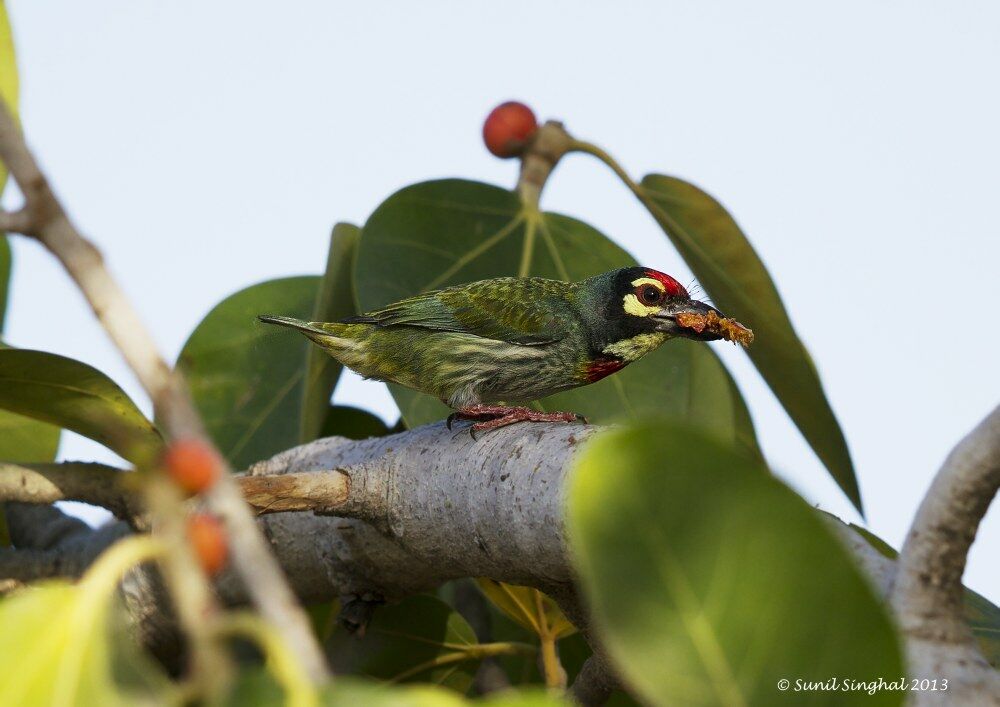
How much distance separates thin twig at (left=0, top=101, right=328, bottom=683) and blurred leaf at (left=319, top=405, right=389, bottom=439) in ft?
9.11

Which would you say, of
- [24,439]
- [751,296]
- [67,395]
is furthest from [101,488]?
[751,296]

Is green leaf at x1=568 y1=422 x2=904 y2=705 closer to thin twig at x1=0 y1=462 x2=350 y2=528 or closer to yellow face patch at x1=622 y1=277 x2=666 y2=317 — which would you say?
thin twig at x1=0 y1=462 x2=350 y2=528

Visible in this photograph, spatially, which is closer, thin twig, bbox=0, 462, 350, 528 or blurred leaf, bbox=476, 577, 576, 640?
thin twig, bbox=0, 462, 350, 528

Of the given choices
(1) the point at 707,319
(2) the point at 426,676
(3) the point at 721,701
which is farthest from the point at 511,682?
(3) the point at 721,701

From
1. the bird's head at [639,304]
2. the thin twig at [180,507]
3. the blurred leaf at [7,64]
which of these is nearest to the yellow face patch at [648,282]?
the bird's head at [639,304]

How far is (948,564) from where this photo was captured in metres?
1.26

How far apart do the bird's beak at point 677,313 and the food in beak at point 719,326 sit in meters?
0.02

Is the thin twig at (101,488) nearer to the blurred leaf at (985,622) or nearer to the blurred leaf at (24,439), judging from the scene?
the blurred leaf at (24,439)

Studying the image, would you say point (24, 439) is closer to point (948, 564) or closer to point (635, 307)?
point (635, 307)

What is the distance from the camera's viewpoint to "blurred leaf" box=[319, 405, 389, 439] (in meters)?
3.69

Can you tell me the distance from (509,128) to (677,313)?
0.81 metres

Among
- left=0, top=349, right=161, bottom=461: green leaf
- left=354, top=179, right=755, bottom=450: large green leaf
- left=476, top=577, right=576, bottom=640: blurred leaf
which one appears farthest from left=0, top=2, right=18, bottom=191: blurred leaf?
left=476, top=577, right=576, bottom=640: blurred leaf

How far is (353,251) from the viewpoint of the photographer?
3475mm

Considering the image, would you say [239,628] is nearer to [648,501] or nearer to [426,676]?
[648,501]
